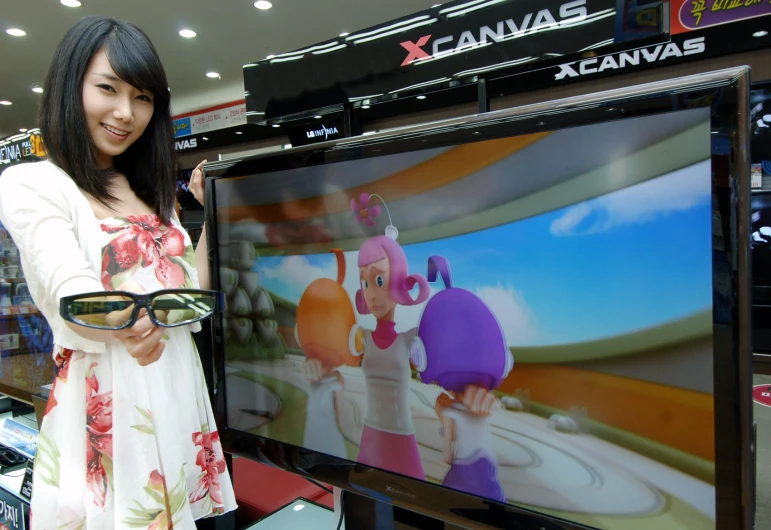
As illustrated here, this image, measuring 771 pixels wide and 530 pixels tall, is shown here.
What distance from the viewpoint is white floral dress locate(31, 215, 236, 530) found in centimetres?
66

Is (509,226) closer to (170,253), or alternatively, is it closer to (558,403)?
(558,403)

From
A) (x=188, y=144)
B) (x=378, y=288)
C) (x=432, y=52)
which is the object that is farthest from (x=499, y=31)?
(x=188, y=144)

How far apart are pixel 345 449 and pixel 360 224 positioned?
→ 0.32m

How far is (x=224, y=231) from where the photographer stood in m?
0.83

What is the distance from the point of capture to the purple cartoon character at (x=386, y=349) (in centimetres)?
65

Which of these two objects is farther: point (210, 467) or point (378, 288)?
point (210, 467)

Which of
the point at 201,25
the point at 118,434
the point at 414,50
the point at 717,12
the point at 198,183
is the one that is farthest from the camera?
the point at 201,25

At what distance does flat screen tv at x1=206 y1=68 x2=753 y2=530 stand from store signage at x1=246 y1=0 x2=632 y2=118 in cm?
18

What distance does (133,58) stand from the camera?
70cm

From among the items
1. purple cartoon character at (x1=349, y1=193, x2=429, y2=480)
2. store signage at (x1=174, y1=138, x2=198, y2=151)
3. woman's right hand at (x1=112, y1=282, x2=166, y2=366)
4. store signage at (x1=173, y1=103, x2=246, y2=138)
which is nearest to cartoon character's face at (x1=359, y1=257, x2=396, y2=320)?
purple cartoon character at (x1=349, y1=193, x2=429, y2=480)

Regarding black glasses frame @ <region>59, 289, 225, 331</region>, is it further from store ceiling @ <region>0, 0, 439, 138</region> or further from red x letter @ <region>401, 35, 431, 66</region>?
store ceiling @ <region>0, 0, 439, 138</region>

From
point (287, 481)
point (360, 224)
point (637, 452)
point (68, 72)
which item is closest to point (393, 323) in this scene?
point (360, 224)

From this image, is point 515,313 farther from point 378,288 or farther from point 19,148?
point 19,148

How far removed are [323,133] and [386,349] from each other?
0.51 meters
